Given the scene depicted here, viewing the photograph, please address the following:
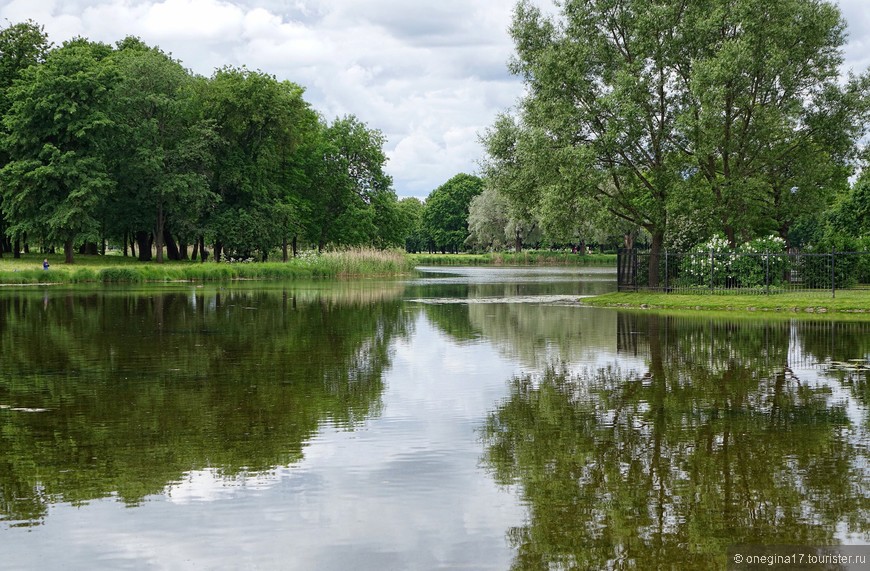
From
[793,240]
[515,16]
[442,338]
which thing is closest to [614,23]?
[515,16]

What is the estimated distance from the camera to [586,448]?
939cm

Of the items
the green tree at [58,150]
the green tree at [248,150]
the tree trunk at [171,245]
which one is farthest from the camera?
the tree trunk at [171,245]

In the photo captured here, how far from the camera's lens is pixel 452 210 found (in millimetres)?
165250

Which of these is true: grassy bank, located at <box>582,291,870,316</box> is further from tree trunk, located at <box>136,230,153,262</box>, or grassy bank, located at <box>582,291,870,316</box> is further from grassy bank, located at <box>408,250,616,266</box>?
grassy bank, located at <box>408,250,616,266</box>

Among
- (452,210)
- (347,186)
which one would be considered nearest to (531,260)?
(347,186)

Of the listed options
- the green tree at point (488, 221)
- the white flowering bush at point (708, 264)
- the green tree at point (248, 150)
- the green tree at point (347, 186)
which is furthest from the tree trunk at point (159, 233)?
the green tree at point (488, 221)

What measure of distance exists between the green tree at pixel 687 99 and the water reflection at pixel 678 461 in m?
21.7

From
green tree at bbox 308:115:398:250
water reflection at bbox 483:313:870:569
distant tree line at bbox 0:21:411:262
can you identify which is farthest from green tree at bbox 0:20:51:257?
water reflection at bbox 483:313:870:569

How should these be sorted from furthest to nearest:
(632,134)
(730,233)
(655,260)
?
(730,233), (655,260), (632,134)

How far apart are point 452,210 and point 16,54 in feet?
322

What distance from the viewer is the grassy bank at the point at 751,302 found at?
30.9m

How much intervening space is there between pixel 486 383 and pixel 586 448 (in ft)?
16.5

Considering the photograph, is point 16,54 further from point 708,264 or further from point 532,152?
point 708,264

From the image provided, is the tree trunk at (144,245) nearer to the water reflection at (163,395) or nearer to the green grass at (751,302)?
the water reflection at (163,395)
